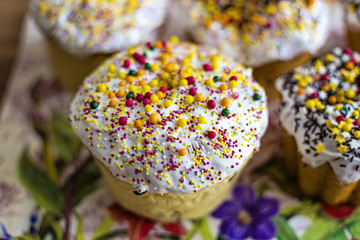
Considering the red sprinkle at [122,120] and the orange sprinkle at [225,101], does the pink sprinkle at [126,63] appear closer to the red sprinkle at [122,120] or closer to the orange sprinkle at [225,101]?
the red sprinkle at [122,120]

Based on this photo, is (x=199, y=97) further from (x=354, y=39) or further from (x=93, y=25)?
(x=354, y=39)

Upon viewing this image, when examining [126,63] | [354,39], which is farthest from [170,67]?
[354,39]

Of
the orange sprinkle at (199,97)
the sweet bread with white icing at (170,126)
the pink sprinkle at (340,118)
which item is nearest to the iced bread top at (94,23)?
the sweet bread with white icing at (170,126)

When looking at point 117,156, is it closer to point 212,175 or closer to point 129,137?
point 129,137

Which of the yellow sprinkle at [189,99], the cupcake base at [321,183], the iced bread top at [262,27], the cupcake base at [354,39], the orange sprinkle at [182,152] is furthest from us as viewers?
the cupcake base at [354,39]

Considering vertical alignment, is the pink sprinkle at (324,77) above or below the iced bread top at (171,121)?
above

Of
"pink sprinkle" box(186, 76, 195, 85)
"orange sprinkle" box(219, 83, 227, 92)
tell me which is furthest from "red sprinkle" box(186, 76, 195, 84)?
"orange sprinkle" box(219, 83, 227, 92)

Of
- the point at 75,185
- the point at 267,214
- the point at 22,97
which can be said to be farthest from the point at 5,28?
the point at 267,214
